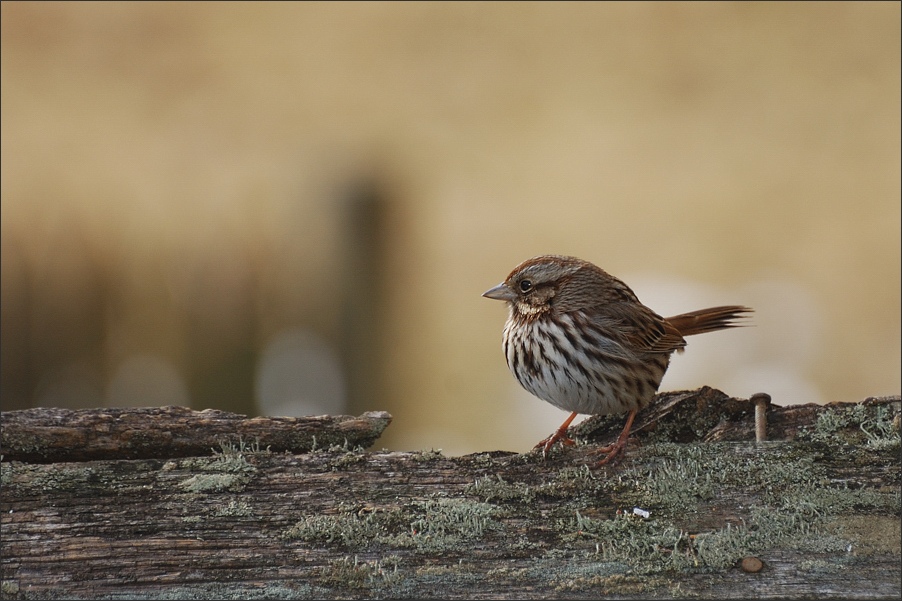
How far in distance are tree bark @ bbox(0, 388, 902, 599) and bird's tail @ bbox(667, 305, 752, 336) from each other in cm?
123

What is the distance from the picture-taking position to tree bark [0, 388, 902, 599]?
7.14 feet

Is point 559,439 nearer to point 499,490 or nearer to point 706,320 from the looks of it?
point 499,490

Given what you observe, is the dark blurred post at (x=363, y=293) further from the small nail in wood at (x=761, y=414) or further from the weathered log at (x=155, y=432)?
the small nail in wood at (x=761, y=414)

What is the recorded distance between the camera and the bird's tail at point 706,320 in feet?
13.3

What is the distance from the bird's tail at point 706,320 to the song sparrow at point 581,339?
0.04 metres

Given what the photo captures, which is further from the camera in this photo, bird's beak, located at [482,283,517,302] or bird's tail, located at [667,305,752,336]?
bird's tail, located at [667,305,752,336]

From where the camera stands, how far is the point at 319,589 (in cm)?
217

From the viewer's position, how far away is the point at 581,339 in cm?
361

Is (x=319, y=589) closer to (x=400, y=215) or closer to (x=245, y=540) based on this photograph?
(x=245, y=540)

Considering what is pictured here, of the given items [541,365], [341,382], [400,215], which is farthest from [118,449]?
[400,215]

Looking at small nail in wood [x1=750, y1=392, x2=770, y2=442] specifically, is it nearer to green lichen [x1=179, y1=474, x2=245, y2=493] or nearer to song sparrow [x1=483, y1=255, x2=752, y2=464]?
song sparrow [x1=483, y1=255, x2=752, y2=464]

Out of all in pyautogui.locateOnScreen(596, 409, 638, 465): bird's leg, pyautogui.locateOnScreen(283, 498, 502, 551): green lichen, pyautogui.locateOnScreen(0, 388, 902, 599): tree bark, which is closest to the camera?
pyautogui.locateOnScreen(0, 388, 902, 599): tree bark

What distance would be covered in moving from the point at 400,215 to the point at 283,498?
3225 millimetres

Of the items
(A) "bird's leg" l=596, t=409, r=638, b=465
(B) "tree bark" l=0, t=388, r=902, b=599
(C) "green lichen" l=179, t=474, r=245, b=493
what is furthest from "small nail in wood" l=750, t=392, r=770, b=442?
(C) "green lichen" l=179, t=474, r=245, b=493
